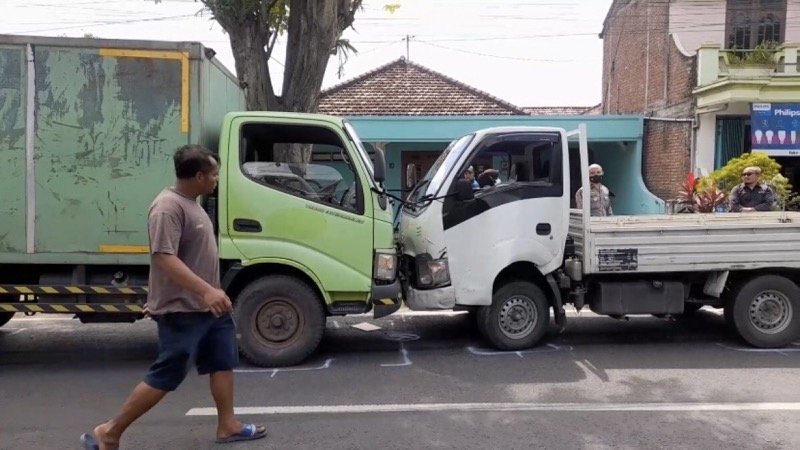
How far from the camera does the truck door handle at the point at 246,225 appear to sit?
5809mm

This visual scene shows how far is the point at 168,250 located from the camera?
3.73 metres

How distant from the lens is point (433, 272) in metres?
6.19

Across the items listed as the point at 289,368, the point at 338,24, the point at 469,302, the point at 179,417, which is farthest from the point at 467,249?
the point at 338,24

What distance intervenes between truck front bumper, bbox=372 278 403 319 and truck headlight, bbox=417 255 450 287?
0.85 feet

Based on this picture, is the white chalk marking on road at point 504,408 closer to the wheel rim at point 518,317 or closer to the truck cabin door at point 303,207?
the truck cabin door at point 303,207

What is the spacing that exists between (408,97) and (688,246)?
1252 centimetres

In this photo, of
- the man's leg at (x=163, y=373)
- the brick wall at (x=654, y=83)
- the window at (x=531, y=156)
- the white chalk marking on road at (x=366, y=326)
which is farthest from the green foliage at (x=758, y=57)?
the man's leg at (x=163, y=373)

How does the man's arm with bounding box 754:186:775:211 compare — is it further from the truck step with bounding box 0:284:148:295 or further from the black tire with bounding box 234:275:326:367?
the truck step with bounding box 0:284:148:295

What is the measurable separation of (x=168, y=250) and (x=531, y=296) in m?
3.77

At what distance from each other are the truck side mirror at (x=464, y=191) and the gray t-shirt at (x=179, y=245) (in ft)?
9.01

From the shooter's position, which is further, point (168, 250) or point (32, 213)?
point (32, 213)

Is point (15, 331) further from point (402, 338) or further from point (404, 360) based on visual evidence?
point (404, 360)

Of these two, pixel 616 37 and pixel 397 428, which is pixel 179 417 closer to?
pixel 397 428

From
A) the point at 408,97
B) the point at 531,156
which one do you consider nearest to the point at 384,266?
the point at 531,156
